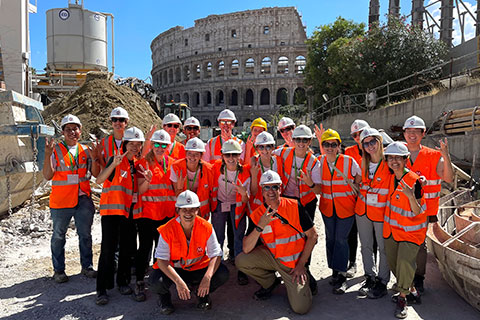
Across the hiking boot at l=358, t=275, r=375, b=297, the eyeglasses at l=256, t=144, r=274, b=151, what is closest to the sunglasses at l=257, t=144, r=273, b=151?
the eyeglasses at l=256, t=144, r=274, b=151

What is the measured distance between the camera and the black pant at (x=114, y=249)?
3.98 metres

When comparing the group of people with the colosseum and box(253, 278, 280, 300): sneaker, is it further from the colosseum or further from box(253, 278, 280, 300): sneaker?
the colosseum

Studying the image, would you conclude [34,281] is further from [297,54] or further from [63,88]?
[297,54]

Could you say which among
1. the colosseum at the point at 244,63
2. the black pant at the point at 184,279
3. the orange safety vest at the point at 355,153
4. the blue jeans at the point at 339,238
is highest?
the colosseum at the point at 244,63

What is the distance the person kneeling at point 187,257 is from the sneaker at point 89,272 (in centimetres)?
131

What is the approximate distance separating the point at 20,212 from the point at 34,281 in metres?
3.43

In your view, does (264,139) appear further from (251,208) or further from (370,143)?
(370,143)

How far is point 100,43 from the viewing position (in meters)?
27.6

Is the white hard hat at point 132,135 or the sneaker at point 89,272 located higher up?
the white hard hat at point 132,135

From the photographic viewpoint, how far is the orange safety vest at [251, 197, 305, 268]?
151 inches

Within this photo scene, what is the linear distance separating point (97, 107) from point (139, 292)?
41.0ft

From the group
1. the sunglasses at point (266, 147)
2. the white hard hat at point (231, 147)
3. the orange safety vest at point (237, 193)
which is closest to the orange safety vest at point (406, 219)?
the sunglasses at point (266, 147)

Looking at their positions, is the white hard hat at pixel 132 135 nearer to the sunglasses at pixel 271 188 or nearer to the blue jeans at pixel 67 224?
the blue jeans at pixel 67 224

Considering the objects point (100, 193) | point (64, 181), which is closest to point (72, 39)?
point (100, 193)
